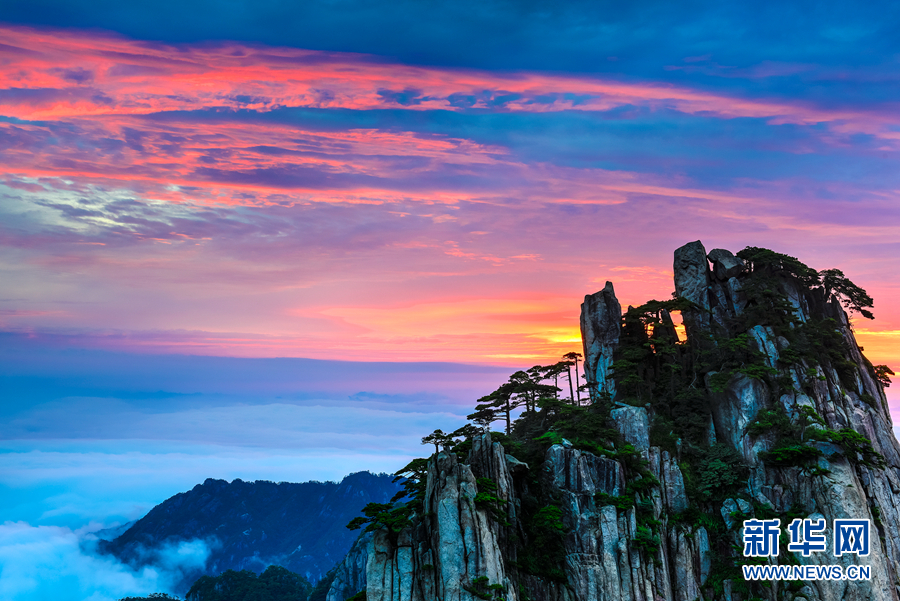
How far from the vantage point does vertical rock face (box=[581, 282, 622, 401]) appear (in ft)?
222

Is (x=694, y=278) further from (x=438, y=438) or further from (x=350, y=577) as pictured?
(x=350, y=577)

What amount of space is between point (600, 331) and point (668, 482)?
63.7 ft

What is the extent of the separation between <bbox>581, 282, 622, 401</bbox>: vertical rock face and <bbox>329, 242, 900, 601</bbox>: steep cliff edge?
2065mm

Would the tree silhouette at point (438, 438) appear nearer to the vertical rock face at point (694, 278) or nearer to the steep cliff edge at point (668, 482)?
the steep cliff edge at point (668, 482)

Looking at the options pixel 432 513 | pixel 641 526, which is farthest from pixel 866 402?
pixel 432 513

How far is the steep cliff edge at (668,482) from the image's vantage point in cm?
4612

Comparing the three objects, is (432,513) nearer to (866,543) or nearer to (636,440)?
(636,440)

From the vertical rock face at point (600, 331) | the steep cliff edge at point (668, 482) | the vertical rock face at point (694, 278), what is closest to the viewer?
the steep cliff edge at point (668, 482)

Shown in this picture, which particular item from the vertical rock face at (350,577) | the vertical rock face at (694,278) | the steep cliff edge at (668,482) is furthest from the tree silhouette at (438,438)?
the vertical rock face at (350,577)

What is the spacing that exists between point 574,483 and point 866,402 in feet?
111

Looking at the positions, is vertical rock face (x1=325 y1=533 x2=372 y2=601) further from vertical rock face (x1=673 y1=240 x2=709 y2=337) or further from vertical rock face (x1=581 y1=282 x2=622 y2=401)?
vertical rock face (x1=673 y1=240 x2=709 y2=337)

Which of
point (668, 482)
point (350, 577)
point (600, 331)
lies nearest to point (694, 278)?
point (600, 331)

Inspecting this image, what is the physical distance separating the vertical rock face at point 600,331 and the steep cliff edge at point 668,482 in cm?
206

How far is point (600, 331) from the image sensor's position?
6912 cm
